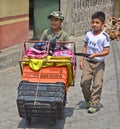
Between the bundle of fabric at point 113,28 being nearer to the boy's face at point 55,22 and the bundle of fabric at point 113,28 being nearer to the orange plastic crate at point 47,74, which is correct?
the boy's face at point 55,22

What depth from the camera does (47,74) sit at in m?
5.75

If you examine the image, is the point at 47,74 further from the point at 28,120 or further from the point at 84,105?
the point at 84,105

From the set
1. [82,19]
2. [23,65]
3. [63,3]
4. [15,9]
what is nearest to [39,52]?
[23,65]

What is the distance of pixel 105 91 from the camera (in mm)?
7906

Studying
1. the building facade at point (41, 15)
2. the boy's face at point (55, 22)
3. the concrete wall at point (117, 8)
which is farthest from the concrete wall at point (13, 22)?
the concrete wall at point (117, 8)

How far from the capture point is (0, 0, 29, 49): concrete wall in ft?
33.1

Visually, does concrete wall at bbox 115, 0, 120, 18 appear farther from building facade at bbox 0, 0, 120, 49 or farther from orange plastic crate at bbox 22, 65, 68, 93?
orange plastic crate at bbox 22, 65, 68, 93

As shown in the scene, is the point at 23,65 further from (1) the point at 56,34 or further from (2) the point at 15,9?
(2) the point at 15,9

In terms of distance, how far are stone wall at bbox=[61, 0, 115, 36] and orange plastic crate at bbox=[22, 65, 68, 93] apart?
27.5ft

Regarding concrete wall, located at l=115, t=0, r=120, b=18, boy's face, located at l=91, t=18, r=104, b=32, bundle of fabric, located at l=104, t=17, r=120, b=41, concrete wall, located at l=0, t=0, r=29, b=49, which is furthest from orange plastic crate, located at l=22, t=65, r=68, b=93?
concrete wall, located at l=115, t=0, r=120, b=18

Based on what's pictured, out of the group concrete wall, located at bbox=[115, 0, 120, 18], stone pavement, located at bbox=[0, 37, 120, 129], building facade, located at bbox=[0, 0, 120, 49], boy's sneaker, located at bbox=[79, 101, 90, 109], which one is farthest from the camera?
concrete wall, located at bbox=[115, 0, 120, 18]

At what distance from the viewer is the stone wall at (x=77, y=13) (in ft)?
46.4

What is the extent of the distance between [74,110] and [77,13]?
27.9ft

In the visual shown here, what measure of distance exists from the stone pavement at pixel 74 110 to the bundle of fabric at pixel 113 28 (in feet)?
19.1
